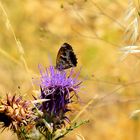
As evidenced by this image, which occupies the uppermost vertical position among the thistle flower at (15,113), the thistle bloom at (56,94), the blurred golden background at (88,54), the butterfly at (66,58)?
the blurred golden background at (88,54)

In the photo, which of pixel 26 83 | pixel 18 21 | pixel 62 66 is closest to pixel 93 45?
pixel 18 21

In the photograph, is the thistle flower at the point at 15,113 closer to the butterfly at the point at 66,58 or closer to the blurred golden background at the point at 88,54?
the butterfly at the point at 66,58

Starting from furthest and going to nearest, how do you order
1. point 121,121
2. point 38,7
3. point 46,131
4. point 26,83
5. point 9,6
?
point 38,7 < point 9,6 < point 121,121 < point 26,83 < point 46,131

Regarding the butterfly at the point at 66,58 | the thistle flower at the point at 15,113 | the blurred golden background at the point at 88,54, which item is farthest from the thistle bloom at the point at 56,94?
the blurred golden background at the point at 88,54

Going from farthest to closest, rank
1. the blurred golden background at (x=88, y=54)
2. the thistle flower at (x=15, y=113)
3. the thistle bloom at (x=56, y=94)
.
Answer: the blurred golden background at (x=88, y=54), the thistle bloom at (x=56, y=94), the thistle flower at (x=15, y=113)

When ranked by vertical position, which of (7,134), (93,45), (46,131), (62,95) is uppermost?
(93,45)

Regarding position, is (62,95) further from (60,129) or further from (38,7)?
(38,7)

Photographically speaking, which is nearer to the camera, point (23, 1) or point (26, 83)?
point (26, 83)
